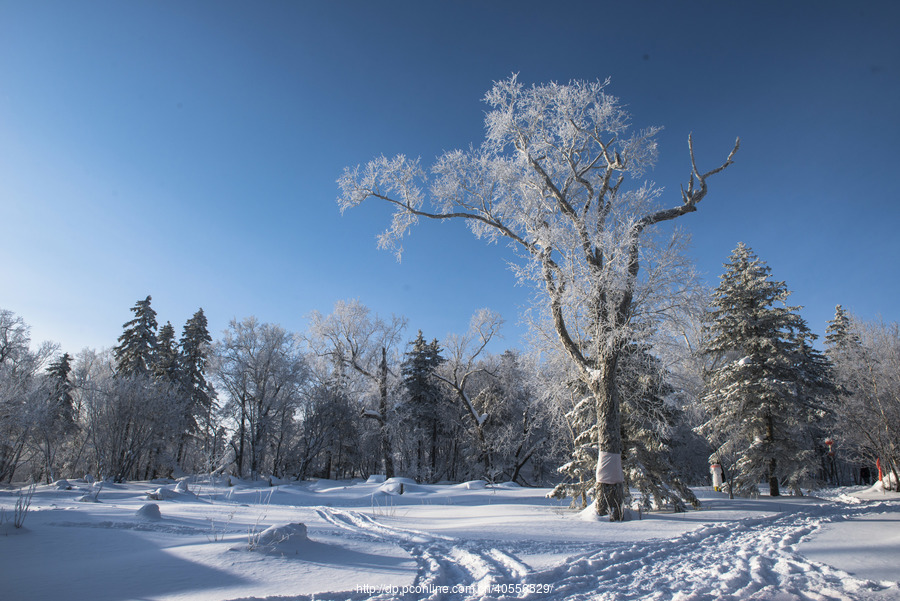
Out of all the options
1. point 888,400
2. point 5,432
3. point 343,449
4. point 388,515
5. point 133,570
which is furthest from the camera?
point 343,449

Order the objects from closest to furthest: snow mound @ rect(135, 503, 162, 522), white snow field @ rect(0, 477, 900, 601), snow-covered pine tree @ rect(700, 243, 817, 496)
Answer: white snow field @ rect(0, 477, 900, 601)
snow mound @ rect(135, 503, 162, 522)
snow-covered pine tree @ rect(700, 243, 817, 496)

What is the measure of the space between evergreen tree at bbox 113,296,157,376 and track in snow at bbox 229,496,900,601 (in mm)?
31107

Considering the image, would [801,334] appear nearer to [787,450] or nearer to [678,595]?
[787,450]

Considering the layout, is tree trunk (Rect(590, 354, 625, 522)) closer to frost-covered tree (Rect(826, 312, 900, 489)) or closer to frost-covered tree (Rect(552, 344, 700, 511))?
frost-covered tree (Rect(552, 344, 700, 511))

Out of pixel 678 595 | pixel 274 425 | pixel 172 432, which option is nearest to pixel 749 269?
pixel 678 595

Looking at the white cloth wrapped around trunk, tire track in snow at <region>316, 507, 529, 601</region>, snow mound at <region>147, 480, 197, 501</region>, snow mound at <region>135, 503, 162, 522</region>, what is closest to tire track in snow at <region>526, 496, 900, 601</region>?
tire track in snow at <region>316, 507, 529, 601</region>

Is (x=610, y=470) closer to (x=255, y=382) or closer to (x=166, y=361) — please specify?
(x=255, y=382)

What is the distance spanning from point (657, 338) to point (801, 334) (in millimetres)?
15187

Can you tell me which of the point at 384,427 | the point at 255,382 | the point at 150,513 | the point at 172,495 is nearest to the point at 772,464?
the point at 384,427

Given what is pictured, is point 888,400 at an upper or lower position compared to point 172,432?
upper

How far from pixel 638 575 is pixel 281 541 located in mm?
3977

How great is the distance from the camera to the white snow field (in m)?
3.89

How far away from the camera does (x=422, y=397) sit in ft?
109

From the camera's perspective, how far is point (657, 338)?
985 cm
